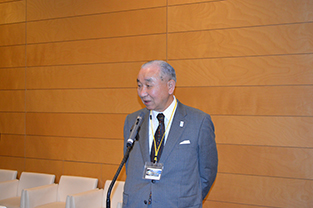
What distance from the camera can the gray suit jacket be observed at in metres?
1.95

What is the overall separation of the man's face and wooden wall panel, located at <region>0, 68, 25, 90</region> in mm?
3836

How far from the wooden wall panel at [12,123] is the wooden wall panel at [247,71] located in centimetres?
291

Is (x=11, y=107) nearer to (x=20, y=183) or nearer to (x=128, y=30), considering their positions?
(x=20, y=183)

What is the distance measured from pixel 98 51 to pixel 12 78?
1.79 meters

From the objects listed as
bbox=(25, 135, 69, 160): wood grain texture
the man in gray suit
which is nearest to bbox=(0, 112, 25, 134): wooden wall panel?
bbox=(25, 135, 69, 160): wood grain texture

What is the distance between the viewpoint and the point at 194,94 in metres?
4.09

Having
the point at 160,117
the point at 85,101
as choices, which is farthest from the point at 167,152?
the point at 85,101

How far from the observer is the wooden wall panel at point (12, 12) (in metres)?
5.31

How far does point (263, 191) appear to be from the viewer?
12.2 feet

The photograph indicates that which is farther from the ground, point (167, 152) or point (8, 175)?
point (167, 152)

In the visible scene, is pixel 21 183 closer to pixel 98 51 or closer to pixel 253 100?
pixel 98 51

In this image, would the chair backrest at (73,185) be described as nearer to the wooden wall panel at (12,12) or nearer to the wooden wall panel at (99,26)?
the wooden wall panel at (99,26)

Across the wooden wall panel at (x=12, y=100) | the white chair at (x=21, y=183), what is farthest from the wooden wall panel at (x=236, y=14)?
the white chair at (x=21, y=183)

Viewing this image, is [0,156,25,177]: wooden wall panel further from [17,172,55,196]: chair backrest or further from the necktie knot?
the necktie knot
